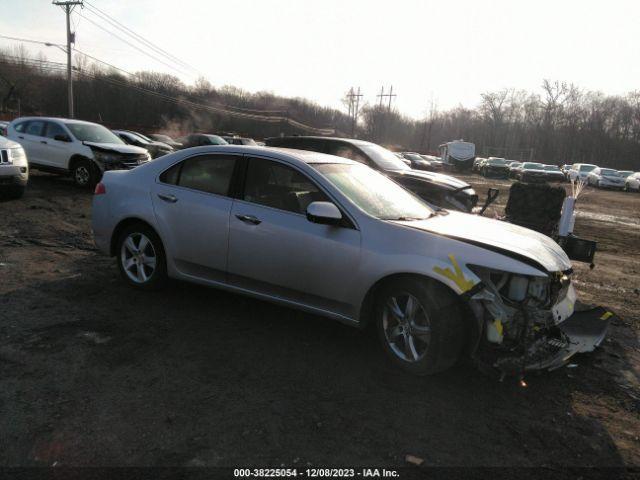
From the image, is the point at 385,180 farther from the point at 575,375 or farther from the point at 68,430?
the point at 68,430

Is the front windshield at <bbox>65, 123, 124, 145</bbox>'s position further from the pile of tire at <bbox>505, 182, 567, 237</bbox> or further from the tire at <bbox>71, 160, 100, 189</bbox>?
the pile of tire at <bbox>505, 182, 567, 237</bbox>

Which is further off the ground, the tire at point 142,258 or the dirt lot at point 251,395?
the tire at point 142,258

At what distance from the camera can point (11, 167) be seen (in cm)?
940

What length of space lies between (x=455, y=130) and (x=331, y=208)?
129022 millimetres

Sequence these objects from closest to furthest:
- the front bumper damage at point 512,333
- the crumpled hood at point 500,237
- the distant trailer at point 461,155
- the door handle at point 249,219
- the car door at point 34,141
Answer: the front bumper damage at point 512,333 → the crumpled hood at point 500,237 → the door handle at point 249,219 → the car door at point 34,141 → the distant trailer at point 461,155

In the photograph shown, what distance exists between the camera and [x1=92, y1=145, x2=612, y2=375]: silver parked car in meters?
3.40

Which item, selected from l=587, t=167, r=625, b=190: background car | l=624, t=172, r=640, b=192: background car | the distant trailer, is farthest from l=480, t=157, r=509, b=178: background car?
l=624, t=172, r=640, b=192: background car

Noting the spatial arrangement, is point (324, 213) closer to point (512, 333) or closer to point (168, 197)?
point (512, 333)

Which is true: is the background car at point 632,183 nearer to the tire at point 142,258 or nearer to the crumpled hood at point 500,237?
the crumpled hood at point 500,237

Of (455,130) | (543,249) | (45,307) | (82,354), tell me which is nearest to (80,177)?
(45,307)

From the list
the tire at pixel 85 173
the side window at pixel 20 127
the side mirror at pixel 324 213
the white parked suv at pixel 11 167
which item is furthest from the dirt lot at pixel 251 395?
the side window at pixel 20 127

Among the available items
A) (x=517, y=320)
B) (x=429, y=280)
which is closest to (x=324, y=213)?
(x=429, y=280)

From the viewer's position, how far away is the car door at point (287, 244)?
151 inches

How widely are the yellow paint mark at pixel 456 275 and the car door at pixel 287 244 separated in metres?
0.66
